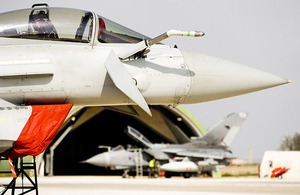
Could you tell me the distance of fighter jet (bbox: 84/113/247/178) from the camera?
25562 millimetres

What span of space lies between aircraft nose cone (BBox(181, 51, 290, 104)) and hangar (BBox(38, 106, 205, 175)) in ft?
63.6

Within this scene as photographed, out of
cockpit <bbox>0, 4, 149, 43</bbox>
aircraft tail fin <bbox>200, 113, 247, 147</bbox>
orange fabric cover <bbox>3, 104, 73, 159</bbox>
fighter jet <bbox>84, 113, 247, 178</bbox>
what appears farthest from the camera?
aircraft tail fin <bbox>200, 113, 247, 147</bbox>

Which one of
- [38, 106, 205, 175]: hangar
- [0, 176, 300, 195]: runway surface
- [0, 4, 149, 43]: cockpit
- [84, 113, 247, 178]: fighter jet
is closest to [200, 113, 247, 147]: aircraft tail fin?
[84, 113, 247, 178]: fighter jet

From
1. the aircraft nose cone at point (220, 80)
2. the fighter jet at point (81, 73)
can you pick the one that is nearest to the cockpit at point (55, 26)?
the fighter jet at point (81, 73)

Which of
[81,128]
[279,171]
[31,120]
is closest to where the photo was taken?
[31,120]

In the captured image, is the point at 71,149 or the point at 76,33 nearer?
the point at 76,33

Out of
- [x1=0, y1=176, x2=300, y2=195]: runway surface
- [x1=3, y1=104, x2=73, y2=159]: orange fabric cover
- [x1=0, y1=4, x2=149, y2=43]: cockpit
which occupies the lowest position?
[x1=0, y1=176, x2=300, y2=195]: runway surface

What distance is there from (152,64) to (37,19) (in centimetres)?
166

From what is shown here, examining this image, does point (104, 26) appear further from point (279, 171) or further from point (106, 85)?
point (279, 171)

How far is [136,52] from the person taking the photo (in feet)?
17.1

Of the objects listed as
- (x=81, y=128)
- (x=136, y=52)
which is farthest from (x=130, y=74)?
(x=81, y=128)

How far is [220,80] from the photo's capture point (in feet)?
17.7

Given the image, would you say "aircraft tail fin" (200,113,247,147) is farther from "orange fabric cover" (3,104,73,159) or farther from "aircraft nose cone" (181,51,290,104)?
"orange fabric cover" (3,104,73,159)

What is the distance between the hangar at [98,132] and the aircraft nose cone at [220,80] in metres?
19.4
